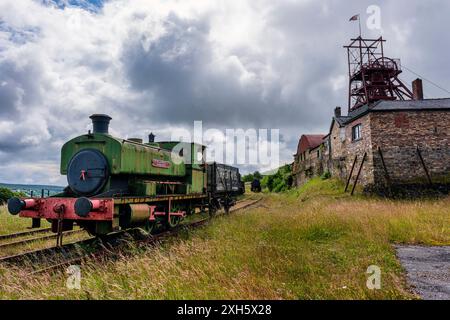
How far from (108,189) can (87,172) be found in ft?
2.49

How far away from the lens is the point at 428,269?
5.88 meters

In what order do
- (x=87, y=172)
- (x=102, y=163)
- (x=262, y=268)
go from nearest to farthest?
(x=262, y=268), (x=102, y=163), (x=87, y=172)

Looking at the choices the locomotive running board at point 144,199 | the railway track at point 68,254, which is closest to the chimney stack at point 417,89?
the locomotive running board at point 144,199

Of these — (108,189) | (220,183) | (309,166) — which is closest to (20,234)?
(108,189)

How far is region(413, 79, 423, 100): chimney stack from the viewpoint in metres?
26.7

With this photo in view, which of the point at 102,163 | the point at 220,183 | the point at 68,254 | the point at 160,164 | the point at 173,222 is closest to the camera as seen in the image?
the point at 68,254

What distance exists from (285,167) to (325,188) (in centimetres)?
2234

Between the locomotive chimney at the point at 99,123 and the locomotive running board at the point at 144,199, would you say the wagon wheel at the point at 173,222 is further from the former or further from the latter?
the locomotive chimney at the point at 99,123

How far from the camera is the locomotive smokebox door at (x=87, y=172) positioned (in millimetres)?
8117

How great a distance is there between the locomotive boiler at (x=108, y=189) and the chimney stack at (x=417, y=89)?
24.9 meters

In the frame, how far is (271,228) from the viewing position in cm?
966

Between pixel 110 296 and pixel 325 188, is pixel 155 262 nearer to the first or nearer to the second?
pixel 110 296

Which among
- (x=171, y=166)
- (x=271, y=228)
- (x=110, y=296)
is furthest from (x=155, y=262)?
(x=171, y=166)

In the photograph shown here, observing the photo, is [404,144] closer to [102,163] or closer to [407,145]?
[407,145]
